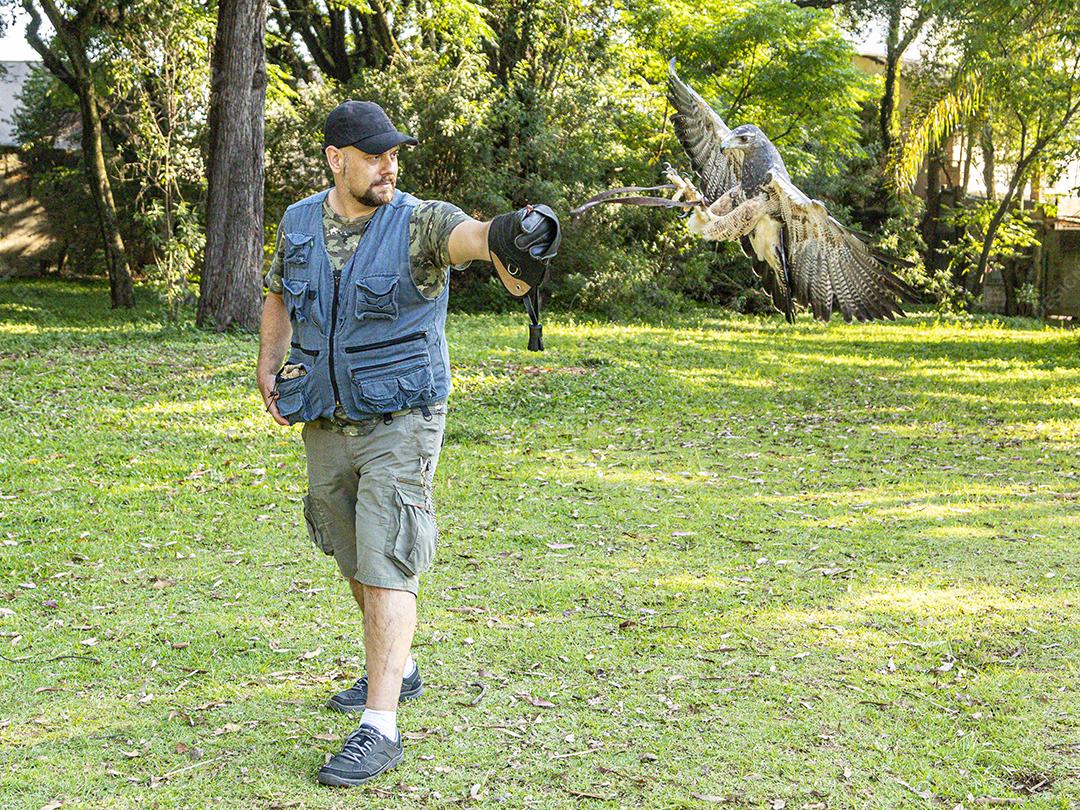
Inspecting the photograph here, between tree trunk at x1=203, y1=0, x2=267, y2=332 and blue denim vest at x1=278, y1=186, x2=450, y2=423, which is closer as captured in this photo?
blue denim vest at x1=278, y1=186, x2=450, y2=423

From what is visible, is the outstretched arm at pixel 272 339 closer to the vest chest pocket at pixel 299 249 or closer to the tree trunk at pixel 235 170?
the vest chest pocket at pixel 299 249

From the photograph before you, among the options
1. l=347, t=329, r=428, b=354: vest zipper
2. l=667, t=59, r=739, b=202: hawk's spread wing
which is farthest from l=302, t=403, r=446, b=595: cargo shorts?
l=667, t=59, r=739, b=202: hawk's spread wing

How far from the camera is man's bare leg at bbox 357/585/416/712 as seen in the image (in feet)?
11.6

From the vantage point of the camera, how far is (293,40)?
2289 centimetres

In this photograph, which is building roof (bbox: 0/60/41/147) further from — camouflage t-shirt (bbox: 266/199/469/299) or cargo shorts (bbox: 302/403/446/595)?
cargo shorts (bbox: 302/403/446/595)

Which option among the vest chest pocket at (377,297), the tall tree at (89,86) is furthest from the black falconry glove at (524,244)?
the tall tree at (89,86)

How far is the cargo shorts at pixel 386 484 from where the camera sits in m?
3.50

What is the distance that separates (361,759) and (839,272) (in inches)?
134

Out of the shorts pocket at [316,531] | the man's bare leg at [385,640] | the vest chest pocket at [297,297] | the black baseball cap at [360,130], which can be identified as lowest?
the man's bare leg at [385,640]

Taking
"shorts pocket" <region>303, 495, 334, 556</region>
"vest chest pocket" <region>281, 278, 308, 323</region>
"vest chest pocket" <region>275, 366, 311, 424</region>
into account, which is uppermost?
"vest chest pocket" <region>281, 278, 308, 323</region>

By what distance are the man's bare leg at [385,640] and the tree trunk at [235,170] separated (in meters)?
10.6

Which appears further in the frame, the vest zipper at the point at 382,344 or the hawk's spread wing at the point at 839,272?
the hawk's spread wing at the point at 839,272

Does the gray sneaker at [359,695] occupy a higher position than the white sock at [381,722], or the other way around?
the white sock at [381,722]

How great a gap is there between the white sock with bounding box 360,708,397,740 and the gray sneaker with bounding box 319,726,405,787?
12 millimetres
